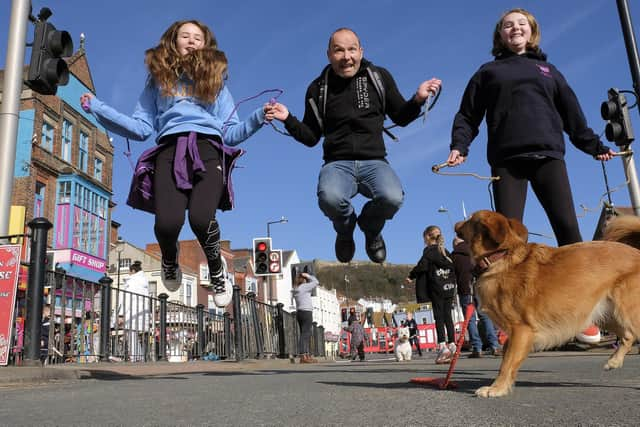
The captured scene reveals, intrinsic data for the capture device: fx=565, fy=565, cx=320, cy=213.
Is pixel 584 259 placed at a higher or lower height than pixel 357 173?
lower

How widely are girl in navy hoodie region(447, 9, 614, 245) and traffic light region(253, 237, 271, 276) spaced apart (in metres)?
10.6

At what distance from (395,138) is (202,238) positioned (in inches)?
75.3

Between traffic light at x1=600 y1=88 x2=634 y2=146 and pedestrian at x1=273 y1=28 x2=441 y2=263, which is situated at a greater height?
traffic light at x1=600 y1=88 x2=634 y2=146

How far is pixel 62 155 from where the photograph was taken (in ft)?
77.8

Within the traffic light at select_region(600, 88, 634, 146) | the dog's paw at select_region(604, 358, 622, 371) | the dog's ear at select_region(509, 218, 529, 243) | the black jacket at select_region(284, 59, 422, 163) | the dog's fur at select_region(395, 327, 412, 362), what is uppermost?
the traffic light at select_region(600, 88, 634, 146)

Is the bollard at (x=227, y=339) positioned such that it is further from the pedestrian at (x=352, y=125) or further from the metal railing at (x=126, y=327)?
the pedestrian at (x=352, y=125)

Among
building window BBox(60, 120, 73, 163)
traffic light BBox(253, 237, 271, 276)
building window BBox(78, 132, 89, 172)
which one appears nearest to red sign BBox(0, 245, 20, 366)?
traffic light BBox(253, 237, 271, 276)

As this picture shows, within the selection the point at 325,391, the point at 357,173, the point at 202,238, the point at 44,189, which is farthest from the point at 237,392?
the point at 44,189

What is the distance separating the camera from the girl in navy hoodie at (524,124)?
4117mm

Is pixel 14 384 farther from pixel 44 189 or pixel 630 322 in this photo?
pixel 44 189

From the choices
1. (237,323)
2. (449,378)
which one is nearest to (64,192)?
(237,323)

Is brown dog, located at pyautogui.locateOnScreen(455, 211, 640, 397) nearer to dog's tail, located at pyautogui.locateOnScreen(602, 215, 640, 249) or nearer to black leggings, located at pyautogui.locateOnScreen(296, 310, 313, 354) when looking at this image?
dog's tail, located at pyautogui.locateOnScreen(602, 215, 640, 249)

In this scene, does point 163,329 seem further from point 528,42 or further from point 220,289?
point 528,42

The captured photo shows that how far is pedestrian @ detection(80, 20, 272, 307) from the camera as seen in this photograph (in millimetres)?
4512
